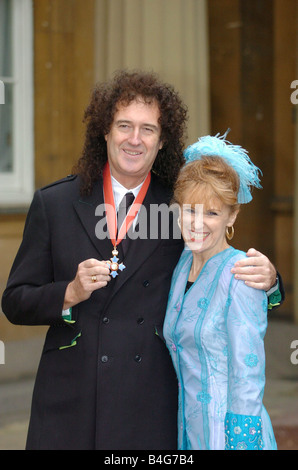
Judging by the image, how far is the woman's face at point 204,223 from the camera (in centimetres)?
218

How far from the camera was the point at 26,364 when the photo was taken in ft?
18.1

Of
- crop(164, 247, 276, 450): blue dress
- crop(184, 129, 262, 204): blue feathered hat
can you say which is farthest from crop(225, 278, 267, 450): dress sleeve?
crop(184, 129, 262, 204): blue feathered hat

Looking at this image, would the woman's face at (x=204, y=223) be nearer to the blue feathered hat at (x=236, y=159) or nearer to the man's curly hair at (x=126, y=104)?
the blue feathered hat at (x=236, y=159)

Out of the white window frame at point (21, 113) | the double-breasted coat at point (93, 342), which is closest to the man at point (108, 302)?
the double-breasted coat at point (93, 342)

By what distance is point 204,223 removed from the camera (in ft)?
7.15

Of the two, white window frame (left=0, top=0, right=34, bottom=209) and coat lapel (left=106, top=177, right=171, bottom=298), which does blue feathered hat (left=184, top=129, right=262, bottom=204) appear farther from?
white window frame (left=0, top=0, right=34, bottom=209)

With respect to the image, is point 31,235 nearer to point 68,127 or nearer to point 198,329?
point 198,329

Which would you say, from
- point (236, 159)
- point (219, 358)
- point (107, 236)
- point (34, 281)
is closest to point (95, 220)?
point (107, 236)

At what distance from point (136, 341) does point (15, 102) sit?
3.78 m

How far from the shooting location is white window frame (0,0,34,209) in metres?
5.56

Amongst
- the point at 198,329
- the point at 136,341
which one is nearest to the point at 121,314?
the point at 136,341

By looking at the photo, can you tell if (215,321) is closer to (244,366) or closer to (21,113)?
(244,366)

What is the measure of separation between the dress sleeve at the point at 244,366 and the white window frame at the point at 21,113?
12.1ft

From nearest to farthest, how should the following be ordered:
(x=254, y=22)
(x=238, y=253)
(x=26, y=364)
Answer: (x=238, y=253) < (x=26, y=364) < (x=254, y=22)
